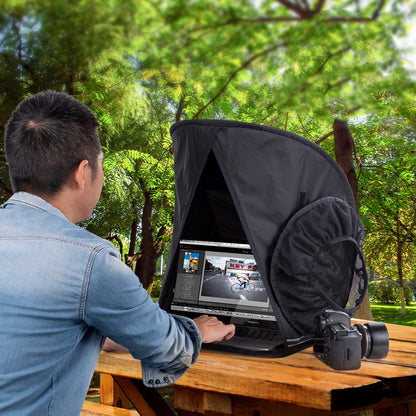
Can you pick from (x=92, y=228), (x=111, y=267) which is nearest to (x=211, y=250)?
(x=111, y=267)

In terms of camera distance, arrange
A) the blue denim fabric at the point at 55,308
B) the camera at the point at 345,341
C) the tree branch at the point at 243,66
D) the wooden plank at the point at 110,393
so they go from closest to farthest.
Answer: the blue denim fabric at the point at 55,308 < the camera at the point at 345,341 < the wooden plank at the point at 110,393 < the tree branch at the point at 243,66

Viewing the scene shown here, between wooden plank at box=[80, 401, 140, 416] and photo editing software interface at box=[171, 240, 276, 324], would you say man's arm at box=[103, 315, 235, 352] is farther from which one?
wooden plank at box=[80, 401, 140, 416]

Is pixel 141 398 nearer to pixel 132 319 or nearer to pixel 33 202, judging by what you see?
pixel 132 319

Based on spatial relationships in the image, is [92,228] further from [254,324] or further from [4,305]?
[4,305]

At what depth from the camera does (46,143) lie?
3.83ft

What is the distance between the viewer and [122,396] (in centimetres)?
262

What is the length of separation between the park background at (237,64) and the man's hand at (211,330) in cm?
336

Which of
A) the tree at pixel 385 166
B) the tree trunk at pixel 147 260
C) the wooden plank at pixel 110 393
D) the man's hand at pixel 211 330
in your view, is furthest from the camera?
the tree trunk at pixel 147 260

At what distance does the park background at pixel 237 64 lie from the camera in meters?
5.23

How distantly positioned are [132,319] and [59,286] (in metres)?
0.19

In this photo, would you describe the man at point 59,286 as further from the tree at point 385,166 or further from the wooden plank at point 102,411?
the tree at point 385,166

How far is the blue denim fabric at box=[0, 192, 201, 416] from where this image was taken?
1031mm

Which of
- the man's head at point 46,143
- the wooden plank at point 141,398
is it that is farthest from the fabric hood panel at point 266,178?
the wooden plank at point 141,398

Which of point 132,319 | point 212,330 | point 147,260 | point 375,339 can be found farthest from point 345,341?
point 147,260
